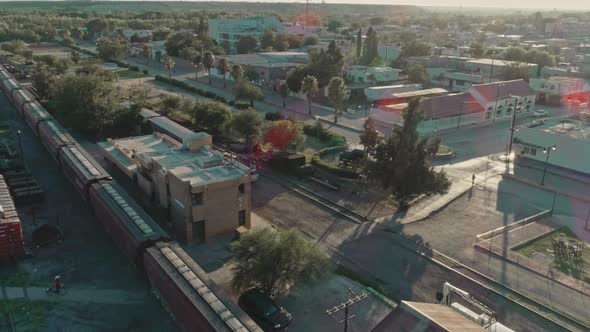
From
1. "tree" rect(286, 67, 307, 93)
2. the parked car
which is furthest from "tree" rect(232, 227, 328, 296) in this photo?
the parked car

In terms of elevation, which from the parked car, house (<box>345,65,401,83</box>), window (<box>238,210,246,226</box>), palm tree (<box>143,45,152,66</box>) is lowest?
window (<box>238,210,246,226</box>)

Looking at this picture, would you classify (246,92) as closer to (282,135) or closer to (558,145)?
(282,135)

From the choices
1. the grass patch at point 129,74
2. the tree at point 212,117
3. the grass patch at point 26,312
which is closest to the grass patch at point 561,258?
the grass patch at point 26,312

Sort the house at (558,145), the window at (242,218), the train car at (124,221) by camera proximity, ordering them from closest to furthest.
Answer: the train car at (124,221) → the window at (242,218) → the house at (558,145)

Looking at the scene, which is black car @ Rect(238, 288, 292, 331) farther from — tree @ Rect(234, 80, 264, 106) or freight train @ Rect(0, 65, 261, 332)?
tree @ Rect(234, 80, 264, 106)

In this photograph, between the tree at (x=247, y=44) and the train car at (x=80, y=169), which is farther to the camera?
the tree at (x=247, y=44)

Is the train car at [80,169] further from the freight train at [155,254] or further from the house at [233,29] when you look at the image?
the house at [233,29]

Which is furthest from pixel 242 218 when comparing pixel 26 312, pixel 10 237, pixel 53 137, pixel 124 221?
pixel 53 137
